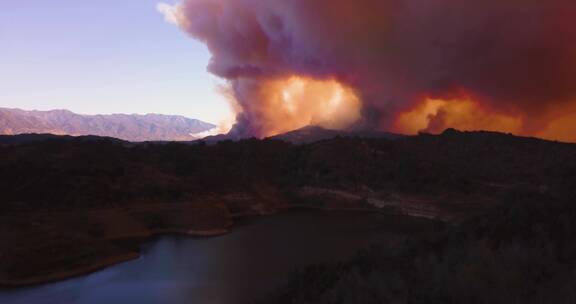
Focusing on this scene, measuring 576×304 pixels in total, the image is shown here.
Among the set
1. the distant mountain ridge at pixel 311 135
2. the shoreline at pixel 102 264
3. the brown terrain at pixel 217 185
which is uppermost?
the distant mountain ridge at pixel 311 135

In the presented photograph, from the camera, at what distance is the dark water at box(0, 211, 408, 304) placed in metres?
30.4

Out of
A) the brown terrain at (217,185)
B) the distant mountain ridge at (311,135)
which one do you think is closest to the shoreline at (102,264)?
the brown terrain at (217,185)

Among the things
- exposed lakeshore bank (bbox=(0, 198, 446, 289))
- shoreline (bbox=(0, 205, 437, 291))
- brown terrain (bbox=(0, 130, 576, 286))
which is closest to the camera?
shoreline (bbox=(0, 205, 437, 291))

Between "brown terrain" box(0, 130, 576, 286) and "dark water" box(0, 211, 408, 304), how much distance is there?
2.62 m

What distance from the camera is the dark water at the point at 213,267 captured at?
3042 centimetres

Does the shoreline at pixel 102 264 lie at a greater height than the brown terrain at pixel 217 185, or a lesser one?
lesser

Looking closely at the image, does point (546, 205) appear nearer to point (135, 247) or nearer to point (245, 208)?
point (135, 247)

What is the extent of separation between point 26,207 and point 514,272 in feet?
156

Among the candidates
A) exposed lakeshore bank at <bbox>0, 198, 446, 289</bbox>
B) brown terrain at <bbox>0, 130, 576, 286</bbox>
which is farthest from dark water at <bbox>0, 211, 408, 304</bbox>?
brown terrain at <bbox>0, 130, 576, 286</bbox>

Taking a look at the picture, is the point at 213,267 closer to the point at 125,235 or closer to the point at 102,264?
the point at 102,264

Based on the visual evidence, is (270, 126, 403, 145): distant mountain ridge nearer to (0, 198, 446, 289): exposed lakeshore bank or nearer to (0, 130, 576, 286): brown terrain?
(0, 130, 576, 286): brown terrain

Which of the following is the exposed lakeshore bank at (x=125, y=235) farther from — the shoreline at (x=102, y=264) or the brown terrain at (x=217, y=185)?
the brown terrain at (x=217, y=185)

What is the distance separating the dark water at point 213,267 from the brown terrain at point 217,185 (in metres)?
2.62

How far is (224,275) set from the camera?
113 ft
